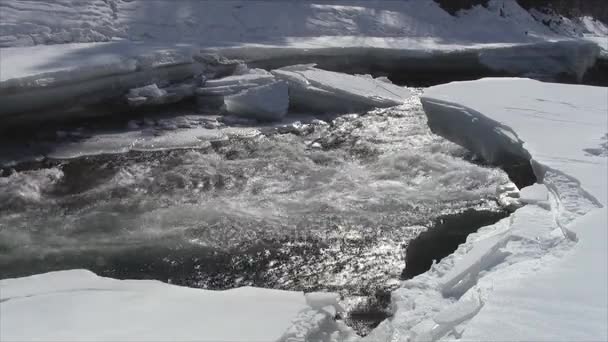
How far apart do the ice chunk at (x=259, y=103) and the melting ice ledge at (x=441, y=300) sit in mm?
3614

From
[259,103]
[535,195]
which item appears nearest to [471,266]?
[535,195]

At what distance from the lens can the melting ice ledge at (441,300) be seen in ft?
9.01

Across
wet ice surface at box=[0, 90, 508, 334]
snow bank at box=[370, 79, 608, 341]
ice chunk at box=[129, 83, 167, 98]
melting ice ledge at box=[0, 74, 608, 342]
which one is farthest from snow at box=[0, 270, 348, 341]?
ice chunk at box=[129, 83, 167, 98]

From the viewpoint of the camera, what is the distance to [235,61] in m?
8.63

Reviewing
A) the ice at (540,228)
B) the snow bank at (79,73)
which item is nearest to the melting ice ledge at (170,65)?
the snow bank at (79,73)

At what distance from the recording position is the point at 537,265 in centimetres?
319

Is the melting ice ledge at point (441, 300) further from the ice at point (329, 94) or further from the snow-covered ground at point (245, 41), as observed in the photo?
the snow-covered ground at point (245, 41)

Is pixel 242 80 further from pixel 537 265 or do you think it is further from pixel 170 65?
pixel 537 265

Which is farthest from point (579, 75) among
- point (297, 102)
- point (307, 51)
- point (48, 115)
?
point (48, 115)

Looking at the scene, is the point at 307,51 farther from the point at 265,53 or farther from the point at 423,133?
the point at 423,133

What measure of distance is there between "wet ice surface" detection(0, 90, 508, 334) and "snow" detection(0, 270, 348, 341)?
778 mm

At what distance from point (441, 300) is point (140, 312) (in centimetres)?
143

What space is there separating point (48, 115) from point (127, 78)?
93 cm

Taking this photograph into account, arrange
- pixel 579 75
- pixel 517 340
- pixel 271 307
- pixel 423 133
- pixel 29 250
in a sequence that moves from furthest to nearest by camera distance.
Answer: pixel 579 75 < pixel 423 133 < pixel 29 250 < pixel 271 307 < pixel 517 340
